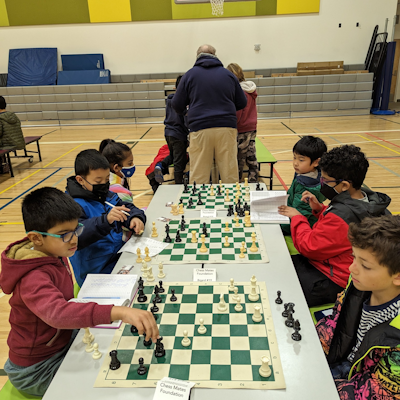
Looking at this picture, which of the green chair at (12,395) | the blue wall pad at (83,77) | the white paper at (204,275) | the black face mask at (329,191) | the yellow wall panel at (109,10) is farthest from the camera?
the blue wall pad at (83,77)

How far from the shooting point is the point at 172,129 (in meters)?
5.12

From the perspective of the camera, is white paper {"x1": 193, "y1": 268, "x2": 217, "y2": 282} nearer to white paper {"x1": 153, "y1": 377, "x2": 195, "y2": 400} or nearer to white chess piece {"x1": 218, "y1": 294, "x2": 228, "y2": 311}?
white chess piece {"x1": 218, "y1": 294, "x2": 228, "y2": 311}

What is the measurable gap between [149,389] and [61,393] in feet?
1.05

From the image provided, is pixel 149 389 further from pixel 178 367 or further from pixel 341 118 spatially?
pixel 341 118

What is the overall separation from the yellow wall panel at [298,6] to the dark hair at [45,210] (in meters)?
13.4

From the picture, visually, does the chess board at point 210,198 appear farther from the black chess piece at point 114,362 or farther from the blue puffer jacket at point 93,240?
the black chess piece at point 114,362

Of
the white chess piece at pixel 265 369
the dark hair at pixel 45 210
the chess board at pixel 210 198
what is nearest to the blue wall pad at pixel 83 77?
the chess board at pixel 210 198

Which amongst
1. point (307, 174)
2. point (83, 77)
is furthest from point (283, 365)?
point (83, 77)

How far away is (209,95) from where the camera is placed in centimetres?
389

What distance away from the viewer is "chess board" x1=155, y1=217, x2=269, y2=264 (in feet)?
6.70

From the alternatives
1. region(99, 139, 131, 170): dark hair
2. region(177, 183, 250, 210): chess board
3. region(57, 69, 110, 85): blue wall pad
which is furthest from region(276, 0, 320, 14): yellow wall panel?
region(177, 183, 250, 210): chess board

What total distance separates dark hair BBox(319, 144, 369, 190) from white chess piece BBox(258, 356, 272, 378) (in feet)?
4.76

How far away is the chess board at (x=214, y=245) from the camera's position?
204 centimetres

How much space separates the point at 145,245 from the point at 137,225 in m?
0.22
